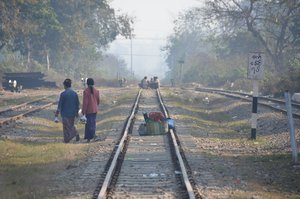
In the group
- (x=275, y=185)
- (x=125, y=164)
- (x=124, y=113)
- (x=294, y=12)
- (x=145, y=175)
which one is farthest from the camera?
(x=294, y=12)

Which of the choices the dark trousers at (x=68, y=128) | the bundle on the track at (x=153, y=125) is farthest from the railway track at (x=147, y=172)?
the dark trousers at (x=68, y=128)

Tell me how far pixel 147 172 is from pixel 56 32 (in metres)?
54.9

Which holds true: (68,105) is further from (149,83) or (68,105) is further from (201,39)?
(201,39)

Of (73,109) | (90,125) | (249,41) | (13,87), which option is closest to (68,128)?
(73,109)

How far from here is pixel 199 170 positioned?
32.8 ft

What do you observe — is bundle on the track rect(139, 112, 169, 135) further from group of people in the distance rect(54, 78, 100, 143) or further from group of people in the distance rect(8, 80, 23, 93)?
group of people in the distance rect(8, 80, 23, 93)

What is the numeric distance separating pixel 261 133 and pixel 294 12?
32123 millimetres

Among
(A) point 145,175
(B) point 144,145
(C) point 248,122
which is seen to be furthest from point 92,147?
(C) point 248,122

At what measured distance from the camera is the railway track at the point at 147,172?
8.03 m

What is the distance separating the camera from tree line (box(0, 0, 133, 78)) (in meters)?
48.3

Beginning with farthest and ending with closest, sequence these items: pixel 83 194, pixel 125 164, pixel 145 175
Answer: pixel 125 164, pixel 145 175, pixel 83 194

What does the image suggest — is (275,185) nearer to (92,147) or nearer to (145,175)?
(145,175)

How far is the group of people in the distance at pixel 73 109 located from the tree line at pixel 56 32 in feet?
110

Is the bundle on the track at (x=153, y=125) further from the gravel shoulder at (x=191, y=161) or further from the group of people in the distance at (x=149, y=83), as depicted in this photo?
the group of people in the distance at (x=149, y=83)
